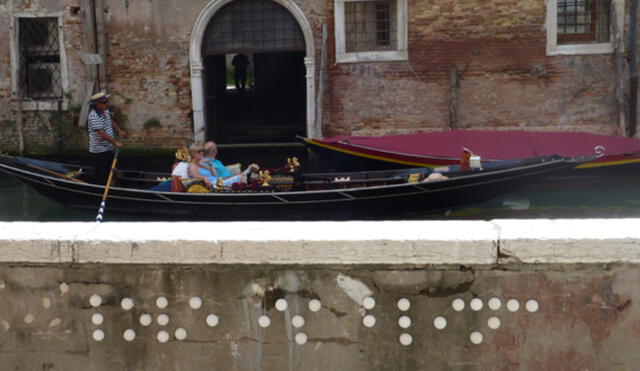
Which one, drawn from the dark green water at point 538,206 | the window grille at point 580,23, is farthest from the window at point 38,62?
the window grille at point 580,23

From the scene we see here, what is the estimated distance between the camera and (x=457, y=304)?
1748 mm

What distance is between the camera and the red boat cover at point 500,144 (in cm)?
705

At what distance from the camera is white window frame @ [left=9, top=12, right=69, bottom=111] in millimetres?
9406

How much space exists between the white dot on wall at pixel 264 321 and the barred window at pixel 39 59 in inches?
348

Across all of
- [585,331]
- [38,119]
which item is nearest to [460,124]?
[38,119]

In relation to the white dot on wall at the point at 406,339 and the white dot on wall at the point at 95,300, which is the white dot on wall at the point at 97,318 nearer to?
the white dot on wall at the point at 95,300

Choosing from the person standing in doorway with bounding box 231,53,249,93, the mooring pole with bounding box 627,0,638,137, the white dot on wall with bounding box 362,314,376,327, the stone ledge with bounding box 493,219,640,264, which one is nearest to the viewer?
the stone ledge with bounding box 493,219,640,264

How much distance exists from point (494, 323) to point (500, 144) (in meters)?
5.64

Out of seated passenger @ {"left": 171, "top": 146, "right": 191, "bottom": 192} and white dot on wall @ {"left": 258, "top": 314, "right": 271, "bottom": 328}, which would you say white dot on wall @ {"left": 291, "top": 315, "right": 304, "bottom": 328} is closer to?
white dot on wall @ {"left": 258, "top": 314, "right": 271, "bottom": 328}

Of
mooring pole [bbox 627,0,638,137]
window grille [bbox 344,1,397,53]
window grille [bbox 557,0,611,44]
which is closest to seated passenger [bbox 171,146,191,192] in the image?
window grille [bbox 344,1,397,53]

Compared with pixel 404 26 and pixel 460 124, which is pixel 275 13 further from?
pixel 460 124

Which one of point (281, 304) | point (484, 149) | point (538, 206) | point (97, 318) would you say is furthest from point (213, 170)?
point (281, 304)

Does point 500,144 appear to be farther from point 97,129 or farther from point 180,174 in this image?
point 97,129

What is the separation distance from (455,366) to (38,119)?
30.0ft
